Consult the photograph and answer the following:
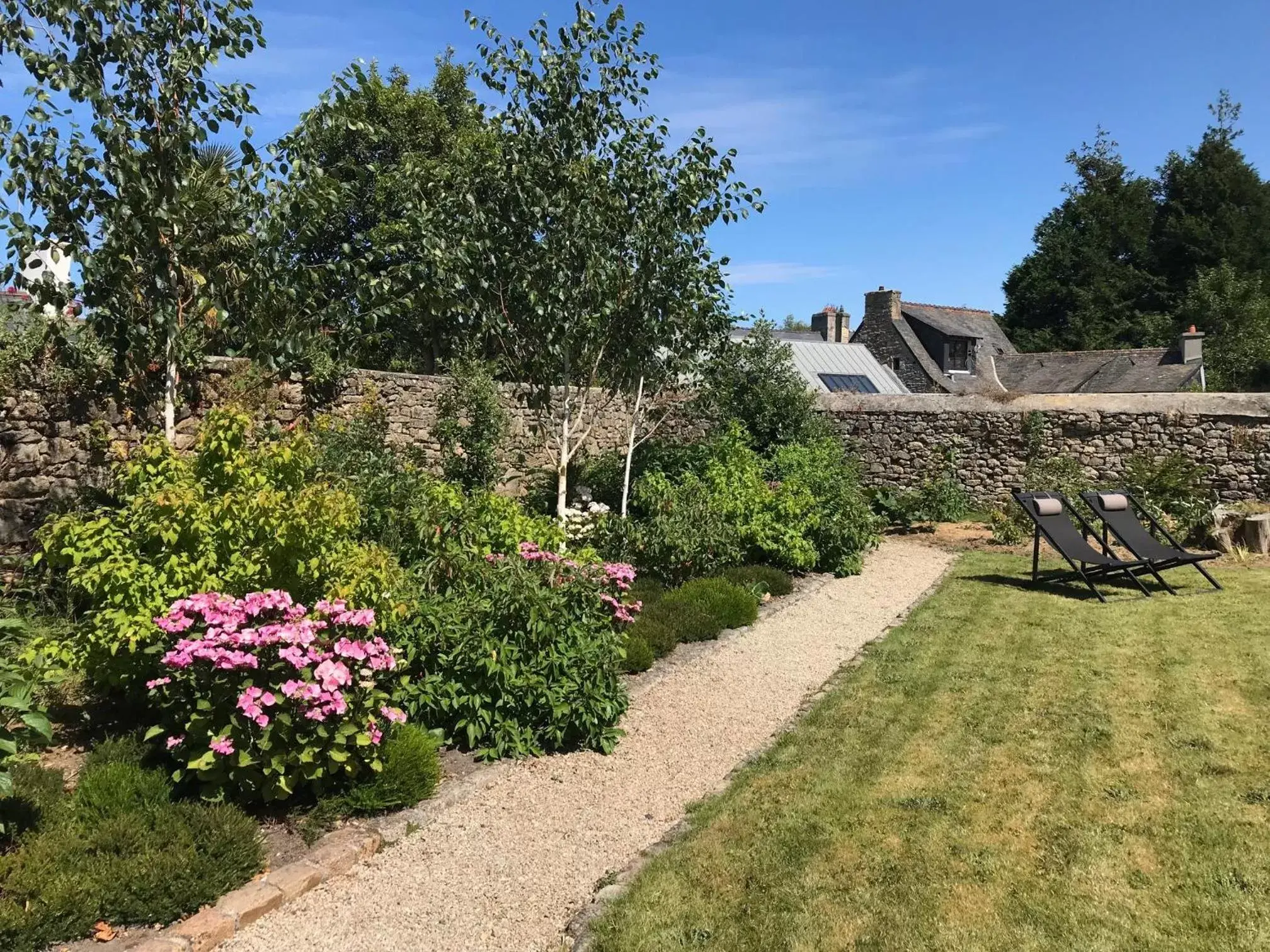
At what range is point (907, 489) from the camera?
533 inches

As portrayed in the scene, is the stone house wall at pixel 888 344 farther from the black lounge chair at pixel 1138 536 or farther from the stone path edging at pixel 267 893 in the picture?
the stone path edging at pixel 267 893

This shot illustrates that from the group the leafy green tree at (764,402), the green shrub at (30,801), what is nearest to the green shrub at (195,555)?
the green shrub at (30,801)

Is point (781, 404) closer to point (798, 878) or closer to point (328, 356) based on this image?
point (328, 356)

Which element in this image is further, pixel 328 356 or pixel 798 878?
pixel 328 356


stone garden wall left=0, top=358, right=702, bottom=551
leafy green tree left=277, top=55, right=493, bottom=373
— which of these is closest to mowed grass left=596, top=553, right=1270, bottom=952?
leafy green tree left=277, top=55, right=493, bottom=373

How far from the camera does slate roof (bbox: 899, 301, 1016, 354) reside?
108 feet

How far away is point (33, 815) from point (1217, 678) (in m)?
6.48

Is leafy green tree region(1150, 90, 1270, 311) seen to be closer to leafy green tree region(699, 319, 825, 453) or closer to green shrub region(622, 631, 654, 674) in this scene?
leafy green tree region(699, 319, 825, 453)

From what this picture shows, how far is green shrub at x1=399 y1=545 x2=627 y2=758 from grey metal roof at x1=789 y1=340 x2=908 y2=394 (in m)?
20.2

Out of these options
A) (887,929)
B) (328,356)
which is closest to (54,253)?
(328,356)

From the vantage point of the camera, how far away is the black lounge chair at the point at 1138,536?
8.45m

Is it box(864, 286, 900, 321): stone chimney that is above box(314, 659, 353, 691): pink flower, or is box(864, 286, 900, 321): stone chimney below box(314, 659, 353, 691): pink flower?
above

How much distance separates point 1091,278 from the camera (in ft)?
140

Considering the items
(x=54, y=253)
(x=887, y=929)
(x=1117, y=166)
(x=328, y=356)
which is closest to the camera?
(x=887, y=929)
